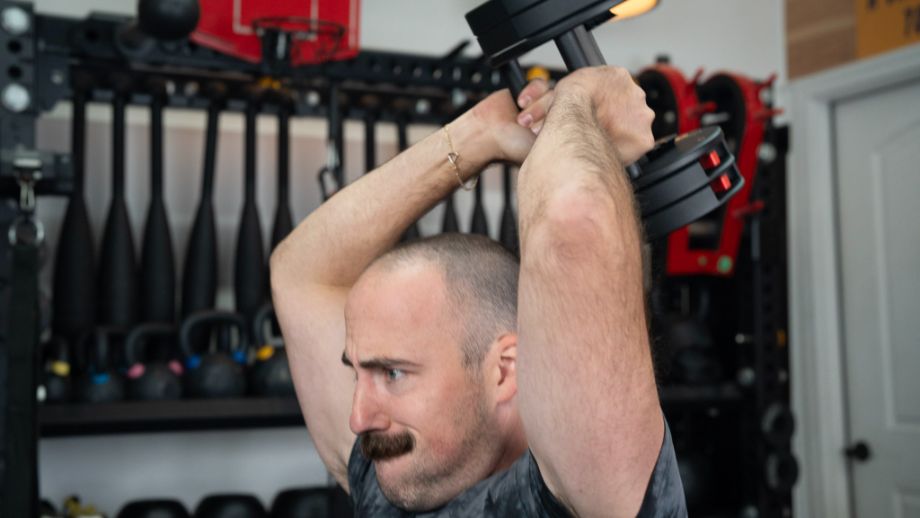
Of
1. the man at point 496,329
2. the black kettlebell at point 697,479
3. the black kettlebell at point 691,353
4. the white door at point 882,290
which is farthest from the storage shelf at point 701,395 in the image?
the man at point 496,329

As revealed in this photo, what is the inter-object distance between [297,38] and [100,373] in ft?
3.39

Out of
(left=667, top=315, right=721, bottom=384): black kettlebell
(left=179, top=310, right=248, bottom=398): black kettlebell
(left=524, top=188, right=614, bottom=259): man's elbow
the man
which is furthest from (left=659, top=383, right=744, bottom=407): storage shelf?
(left=524, top=188, right=614, bottom=259): man's elbow

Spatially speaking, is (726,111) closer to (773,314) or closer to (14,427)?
(773,314)

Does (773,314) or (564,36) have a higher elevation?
(564,36)

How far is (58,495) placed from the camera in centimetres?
300

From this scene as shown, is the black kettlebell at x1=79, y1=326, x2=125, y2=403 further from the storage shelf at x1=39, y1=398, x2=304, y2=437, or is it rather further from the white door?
A: the white door

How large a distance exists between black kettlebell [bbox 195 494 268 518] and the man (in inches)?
46.8

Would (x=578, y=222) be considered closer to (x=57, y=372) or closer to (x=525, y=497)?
(x=525, y=497)

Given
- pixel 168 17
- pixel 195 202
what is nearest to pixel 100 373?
pixel 195 202

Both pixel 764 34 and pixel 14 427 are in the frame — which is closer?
pixel 14 427

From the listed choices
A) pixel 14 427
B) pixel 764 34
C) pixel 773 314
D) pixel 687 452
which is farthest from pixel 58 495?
pixel 764 34

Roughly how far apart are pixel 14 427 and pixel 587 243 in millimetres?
1551

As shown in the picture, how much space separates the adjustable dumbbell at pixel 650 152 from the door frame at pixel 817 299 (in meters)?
3.05

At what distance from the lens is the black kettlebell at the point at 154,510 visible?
8.91 ft
